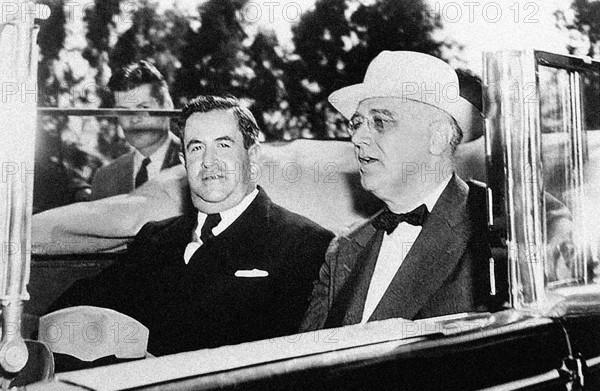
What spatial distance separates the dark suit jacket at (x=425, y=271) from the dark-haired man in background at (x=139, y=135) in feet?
2.26

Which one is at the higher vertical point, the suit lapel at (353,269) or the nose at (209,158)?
the nose at (209,158)

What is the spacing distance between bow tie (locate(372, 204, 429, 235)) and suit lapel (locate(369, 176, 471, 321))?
0.10ft

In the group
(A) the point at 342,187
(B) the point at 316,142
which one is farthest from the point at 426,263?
(B) the point at 316,142

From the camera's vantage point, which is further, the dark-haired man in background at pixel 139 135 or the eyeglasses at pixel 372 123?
the eyeglasses at pixel 372 123

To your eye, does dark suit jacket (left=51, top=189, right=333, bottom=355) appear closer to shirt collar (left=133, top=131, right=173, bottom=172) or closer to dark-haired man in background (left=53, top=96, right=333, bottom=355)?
dark-haired man in background (left=53, top=96, right=333, bottom=355)

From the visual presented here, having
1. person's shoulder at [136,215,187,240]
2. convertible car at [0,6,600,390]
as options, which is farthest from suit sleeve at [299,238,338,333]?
person's shoulder at [136,215,187,240]

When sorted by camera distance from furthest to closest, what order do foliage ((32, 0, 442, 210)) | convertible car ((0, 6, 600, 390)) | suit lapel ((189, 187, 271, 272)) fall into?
suit lapel ((189, 187, 271, 272)) → foliage ((32, 0, 442, 210)) → convertible car ((0, 6, 600, 390))

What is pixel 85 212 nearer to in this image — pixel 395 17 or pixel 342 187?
pixel 342 187

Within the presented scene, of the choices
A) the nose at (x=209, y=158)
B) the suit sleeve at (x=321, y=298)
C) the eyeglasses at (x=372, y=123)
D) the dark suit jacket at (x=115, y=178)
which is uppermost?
the eyeglasses at (x=372, y=123)

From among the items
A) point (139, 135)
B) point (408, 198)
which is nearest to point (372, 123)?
point (408, 198)

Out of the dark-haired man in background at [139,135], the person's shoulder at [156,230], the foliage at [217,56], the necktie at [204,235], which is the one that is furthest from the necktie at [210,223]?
the foliage at [217,56]

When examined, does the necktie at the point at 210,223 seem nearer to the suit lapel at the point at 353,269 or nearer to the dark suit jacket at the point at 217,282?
the dark suit jacket at the point at 217,282

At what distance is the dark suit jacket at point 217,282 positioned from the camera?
2314mm

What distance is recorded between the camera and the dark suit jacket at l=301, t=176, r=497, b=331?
242 centimetres
